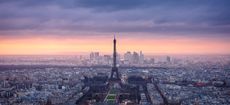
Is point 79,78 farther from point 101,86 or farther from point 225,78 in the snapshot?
point 225,78

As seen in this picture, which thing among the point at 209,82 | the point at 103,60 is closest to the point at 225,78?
the point at 209,82

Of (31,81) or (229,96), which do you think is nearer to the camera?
(229,96)

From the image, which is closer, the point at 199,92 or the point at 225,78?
the point at 199,92

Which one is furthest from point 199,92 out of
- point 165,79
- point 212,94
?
point 165,79

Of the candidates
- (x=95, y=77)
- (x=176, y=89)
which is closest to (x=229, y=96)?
(x=176, y=89)

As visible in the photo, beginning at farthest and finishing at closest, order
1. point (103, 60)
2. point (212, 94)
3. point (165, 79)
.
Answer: point (103, 60) < point (165, 79) < point (212, 94)

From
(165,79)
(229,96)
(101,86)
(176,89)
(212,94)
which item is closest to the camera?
(229,96)

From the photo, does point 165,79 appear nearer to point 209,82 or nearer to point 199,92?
point 209,82

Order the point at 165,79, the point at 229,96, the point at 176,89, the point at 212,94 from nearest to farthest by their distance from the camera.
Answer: the point at 229,96 < the point at 212,94 < the point at 176,89 < the point at 165,79

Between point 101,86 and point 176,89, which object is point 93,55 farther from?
point 176,89
